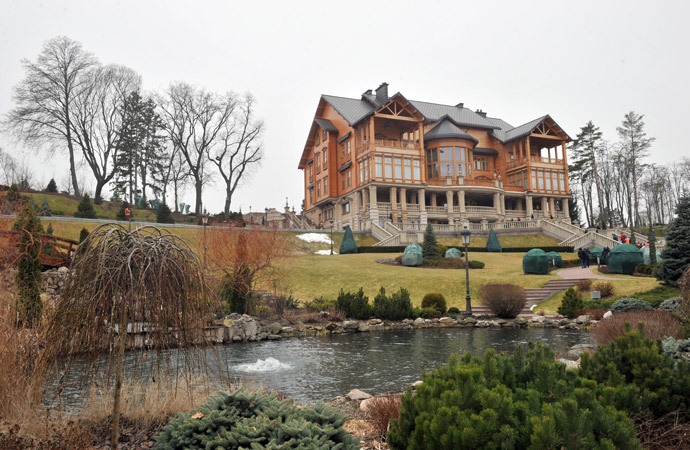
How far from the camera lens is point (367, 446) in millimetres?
4953

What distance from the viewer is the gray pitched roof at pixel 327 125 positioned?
54.4 metres

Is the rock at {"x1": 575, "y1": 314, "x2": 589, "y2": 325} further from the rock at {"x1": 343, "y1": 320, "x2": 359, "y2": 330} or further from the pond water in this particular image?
the rock at {"x1": 343, "y1": 320, "x2": 359, "y2": 330}

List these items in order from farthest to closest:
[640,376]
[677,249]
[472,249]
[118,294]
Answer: [472,249] < [677,249] < [640,376] < [118,294]

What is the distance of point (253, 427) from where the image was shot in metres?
3.93

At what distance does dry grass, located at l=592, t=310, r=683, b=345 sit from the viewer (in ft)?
29.1

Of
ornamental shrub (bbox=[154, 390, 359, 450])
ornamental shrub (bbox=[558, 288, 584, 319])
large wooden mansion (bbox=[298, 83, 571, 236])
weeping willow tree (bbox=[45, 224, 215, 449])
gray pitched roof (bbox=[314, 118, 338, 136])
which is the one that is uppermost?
gray pitched roof (bbox=[314, 118, 338, 136])

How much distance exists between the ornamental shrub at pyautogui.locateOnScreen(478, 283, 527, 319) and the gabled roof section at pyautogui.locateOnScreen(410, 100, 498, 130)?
129 feet

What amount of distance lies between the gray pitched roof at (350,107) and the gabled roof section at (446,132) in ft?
24.4

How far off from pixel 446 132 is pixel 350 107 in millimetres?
11478

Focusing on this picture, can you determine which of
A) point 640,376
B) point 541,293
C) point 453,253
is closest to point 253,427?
point 640,376

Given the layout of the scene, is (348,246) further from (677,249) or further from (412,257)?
(677,249)

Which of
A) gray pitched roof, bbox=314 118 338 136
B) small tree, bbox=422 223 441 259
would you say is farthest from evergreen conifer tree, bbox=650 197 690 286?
gray pitched roof, bbox=314 118 338 136

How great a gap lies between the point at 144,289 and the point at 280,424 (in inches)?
64.3

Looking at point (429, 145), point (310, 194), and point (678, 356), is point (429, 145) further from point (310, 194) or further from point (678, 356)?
point (678, 356)
